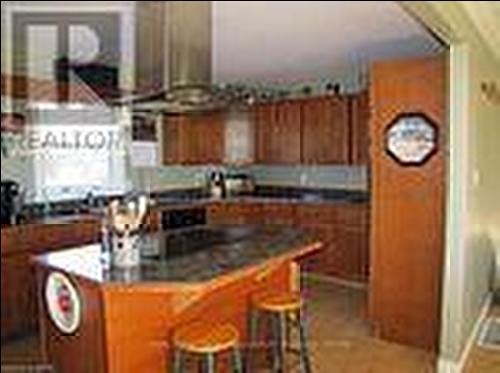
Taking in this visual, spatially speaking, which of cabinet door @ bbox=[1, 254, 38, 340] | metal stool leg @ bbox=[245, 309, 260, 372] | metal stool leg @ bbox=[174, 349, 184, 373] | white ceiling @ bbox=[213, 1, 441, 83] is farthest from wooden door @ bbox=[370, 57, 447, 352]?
cabinet door @ bbox=[1, 254, 38, 340]

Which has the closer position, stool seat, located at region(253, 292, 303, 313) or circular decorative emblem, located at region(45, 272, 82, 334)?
circular decorative emblem, located at region(45, 272, 82, 334)

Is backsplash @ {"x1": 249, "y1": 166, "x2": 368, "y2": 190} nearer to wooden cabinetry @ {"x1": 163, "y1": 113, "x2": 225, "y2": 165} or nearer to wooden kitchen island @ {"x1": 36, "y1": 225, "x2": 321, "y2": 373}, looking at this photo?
wooden cabinetry @ {"x1": 163, "y1": 113, "x2": 225, "y2": 165}

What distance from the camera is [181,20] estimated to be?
3.29m

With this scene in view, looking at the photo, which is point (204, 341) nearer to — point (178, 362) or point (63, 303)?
point (178, 362)

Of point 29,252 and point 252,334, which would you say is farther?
point 29,252

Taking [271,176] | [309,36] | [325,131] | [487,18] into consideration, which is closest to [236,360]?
[309,36]

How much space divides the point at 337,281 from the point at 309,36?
298 centimetres

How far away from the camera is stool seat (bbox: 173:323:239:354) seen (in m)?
2.75

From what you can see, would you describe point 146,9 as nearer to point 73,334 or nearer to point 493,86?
point 73,334

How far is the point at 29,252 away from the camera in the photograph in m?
4.29

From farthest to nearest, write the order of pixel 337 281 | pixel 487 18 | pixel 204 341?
1. pixel 337 281
2. pixel 487 18
3. pixel 204 341

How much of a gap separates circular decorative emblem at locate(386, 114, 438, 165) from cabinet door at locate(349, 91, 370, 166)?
165cm

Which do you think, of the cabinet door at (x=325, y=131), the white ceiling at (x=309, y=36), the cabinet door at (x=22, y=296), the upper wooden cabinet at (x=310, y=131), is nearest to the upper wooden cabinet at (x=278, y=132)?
the upper wooden cabinet at (x=310, y=131)

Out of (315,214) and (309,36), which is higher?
(309,36)
